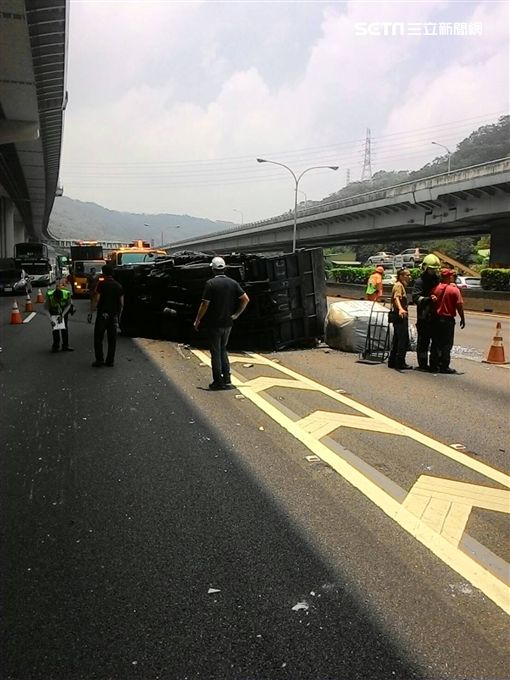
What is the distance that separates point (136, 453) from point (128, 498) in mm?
1020

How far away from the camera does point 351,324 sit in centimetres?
1148

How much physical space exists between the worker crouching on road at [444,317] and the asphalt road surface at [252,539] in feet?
7.42

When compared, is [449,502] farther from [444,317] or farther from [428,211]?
[428,211]

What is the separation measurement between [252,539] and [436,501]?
149 cm

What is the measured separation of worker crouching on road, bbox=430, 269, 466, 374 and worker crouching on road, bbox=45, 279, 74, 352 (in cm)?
696

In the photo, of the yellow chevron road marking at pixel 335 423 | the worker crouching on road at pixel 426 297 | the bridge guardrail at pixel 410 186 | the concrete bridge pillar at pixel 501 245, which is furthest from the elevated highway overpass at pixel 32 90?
the concrete bridge pillar at pixel 501 245

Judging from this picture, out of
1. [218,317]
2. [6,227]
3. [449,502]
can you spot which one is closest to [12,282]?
[218,317]

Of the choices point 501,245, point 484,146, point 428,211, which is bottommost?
point 501,245

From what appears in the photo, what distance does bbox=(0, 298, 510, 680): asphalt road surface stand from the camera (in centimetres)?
257

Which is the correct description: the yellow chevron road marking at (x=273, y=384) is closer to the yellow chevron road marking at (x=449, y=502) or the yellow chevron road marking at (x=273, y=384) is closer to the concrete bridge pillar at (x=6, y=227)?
the yellow chevron road marking at (x=449, y=502)

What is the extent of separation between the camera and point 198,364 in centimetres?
1020

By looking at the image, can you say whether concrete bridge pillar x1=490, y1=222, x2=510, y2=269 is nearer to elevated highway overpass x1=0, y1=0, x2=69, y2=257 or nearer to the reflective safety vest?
elevated highway overpass x1=0, y1=0, x2=69, y2=257

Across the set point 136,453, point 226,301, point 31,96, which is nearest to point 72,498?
point 136,453

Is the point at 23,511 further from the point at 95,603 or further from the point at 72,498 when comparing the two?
the point at 95,603
